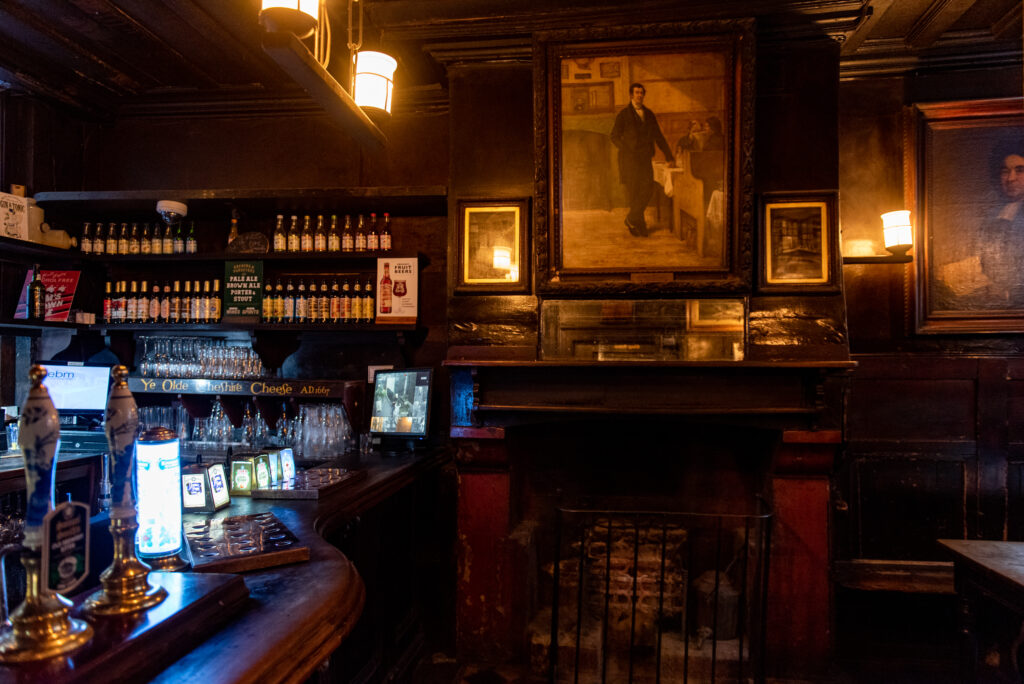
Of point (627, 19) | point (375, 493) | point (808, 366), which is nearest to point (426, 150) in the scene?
point (627, 19)

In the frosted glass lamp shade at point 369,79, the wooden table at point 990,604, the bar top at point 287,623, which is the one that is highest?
the frosted glass lamp shade at point 369,79

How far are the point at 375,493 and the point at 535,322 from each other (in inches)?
46.4

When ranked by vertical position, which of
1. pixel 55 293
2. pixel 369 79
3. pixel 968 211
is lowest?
pixel 55 293

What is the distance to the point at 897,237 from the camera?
9.93ft

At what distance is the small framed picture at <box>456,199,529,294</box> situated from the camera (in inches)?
120

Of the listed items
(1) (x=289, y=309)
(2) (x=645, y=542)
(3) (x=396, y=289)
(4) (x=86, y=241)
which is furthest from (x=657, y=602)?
(4) (x=86, y=241)

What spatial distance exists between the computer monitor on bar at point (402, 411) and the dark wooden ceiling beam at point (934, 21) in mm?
3089

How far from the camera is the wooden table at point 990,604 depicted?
1.76 m

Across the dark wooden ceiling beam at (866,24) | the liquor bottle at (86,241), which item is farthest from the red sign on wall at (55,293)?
the dark wooden ceiling beam at (866,24)

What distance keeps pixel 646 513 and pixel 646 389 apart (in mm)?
588

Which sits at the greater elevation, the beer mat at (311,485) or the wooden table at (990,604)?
the beer mat at (311,485)

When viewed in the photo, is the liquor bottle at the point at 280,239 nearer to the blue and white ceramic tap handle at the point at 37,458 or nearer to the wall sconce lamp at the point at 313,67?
the wall sconce lamp at the point at 313,67

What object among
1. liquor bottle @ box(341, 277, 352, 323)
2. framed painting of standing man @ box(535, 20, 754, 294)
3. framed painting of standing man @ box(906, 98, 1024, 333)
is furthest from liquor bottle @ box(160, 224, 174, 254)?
framed painting of standing man @ box(906, 98, 1024, 333)

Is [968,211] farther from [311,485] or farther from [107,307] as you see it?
[107,307]
